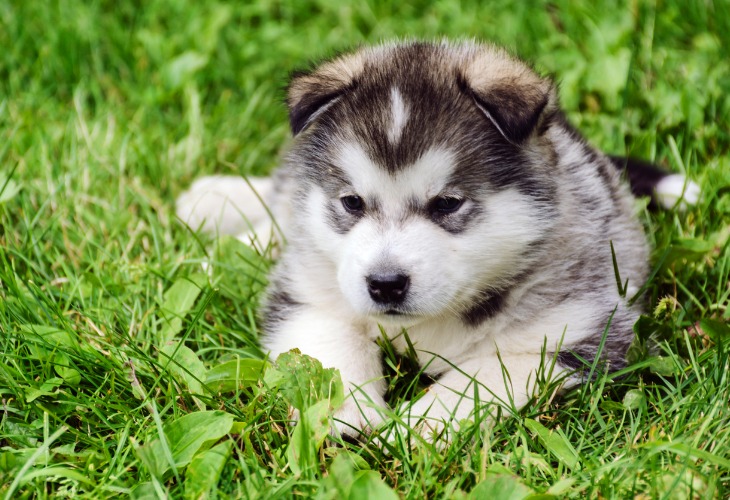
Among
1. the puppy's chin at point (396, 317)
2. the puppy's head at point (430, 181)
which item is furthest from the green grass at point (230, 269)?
the puppy's head at point (430, 181)

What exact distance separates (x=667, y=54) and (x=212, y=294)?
11.9 feet

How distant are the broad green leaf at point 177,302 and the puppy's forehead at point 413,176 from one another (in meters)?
1.03

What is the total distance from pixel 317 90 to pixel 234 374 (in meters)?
1.19

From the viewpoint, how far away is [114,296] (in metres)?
4.04

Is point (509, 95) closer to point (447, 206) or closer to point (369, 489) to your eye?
point (447, 206)

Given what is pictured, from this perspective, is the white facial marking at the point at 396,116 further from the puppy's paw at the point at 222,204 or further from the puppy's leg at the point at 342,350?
the puppy's paw at the point at 222,204

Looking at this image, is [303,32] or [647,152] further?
[303,32]

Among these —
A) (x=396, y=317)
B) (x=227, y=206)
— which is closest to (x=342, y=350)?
(x=396, y=317)

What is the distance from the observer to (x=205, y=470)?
294cm

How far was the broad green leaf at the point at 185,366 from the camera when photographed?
11.1 ft

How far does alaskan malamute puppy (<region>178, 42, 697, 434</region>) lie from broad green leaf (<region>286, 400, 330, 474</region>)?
0.11 meters

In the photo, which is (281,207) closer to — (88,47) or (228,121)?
(228,121)

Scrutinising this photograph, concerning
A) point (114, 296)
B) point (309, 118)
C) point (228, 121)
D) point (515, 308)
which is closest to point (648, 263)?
point (515, 308)

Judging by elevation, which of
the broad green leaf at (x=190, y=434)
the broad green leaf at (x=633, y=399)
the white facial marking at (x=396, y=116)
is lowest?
the broad green leaf at (x=190, y=434)
